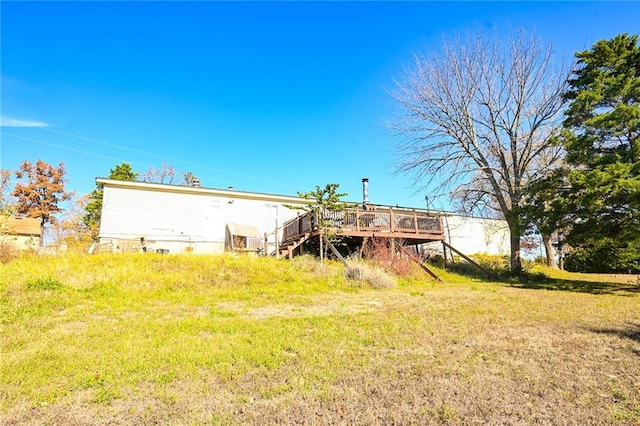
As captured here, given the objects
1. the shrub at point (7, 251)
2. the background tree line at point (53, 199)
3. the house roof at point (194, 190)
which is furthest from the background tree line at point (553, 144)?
the background tree line at point (53, 199)

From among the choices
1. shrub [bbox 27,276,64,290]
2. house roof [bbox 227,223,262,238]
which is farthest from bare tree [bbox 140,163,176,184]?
shrub [bbox 27,276,64,290]

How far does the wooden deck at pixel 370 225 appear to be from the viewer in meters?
13.2

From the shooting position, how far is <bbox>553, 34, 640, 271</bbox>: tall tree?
9552 millimetres

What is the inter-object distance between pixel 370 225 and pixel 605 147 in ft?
27.4

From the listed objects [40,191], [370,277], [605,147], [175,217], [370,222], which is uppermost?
[40,191]

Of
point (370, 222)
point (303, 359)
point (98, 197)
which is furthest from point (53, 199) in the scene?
point (303, 359)

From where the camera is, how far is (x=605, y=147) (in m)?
10.6

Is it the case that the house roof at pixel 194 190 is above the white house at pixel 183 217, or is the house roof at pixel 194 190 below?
above

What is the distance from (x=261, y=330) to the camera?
5.01m

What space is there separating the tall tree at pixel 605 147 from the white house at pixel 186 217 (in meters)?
6.12

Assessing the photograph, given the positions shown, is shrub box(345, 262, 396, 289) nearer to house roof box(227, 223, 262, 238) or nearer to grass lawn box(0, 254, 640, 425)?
grass lawn box(0, 254, 640, 425)

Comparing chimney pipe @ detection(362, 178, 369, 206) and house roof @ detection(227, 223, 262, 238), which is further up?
chimney pipe @ detection(362, 178, 369, 206)

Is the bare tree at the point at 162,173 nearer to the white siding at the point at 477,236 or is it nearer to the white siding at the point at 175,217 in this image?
the white siding at the point at 175,217

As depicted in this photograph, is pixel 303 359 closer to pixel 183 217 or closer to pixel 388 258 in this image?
pixel 388 258
